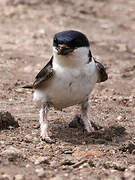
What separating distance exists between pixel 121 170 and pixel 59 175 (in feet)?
1.90

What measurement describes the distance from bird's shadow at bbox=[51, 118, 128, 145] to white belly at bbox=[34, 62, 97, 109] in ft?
1.10

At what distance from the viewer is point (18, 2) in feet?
38.3

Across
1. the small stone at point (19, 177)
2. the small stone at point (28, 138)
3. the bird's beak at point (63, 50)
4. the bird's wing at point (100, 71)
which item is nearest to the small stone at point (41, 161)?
the small stone at point (19, 177)

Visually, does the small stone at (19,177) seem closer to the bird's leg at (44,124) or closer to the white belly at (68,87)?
the bird's leg at (44,124)

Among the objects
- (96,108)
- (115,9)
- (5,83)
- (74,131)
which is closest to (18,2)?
(115,9)

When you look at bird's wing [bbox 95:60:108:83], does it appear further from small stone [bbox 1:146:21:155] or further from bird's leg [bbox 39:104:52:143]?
small stone [bbox 1:146:21:155]

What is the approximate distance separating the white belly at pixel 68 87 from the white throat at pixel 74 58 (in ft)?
0.20

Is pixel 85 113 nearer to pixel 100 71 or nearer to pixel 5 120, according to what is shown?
pixel 100 71

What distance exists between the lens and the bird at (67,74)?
5586mm

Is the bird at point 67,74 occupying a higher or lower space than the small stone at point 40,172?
higher

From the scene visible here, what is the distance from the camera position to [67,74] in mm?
5645

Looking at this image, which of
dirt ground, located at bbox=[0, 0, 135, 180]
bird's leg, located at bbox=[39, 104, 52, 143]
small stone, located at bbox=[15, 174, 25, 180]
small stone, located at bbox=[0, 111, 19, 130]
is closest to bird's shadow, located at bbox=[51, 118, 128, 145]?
dirt ground, located at bbox=[0, 0, 135, 180]

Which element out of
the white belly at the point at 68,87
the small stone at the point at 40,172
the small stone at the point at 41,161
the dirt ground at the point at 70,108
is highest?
the white belly at the point at 68,87

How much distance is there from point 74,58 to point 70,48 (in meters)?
0.12
